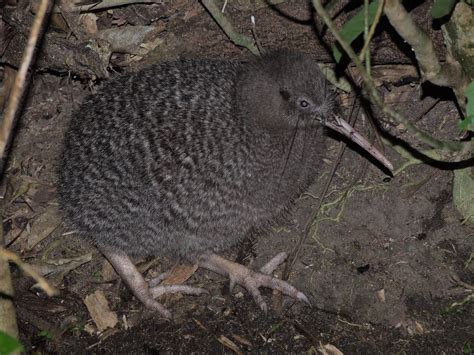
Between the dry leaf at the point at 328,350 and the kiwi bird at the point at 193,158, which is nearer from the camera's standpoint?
the dry leaf at the point at 328,350

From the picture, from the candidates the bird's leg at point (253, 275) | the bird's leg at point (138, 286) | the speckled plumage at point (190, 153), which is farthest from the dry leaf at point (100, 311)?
the bird's leg at point (253, 275)

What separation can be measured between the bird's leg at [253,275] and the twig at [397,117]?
109cm

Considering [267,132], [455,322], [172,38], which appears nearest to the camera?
[455,322]

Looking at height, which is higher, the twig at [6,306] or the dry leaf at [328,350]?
the twig at [6,306]

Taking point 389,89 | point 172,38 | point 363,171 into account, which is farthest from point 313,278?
point 172,38

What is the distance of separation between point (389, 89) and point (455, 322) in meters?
1.62

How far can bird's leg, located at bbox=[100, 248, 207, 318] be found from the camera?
4145 millimetres

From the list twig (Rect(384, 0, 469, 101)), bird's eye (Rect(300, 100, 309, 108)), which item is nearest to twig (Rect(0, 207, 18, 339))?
bird's eye (Rect(300, 100, 309, 108))

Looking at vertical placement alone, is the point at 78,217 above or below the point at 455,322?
above

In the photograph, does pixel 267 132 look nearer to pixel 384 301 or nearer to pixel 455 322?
pixel 384 301

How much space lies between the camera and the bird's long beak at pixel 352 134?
4.05 m

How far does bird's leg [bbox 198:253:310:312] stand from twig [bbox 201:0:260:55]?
1.28 metres

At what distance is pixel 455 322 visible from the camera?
148 inches

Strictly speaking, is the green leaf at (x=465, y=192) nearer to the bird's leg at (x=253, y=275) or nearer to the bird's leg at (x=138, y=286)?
the bird's leg at (x=253, y=275)
